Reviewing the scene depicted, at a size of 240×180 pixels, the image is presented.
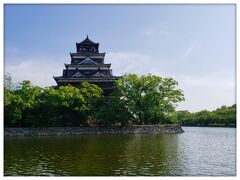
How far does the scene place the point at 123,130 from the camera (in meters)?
27.7

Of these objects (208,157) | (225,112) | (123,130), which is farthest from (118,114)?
(225,112)

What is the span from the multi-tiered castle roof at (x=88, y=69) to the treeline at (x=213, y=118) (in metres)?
27.2

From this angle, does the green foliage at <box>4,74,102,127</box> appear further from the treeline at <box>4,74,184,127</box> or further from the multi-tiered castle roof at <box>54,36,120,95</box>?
the multi-tiered castle roof at <box>54,36,120,95</box>

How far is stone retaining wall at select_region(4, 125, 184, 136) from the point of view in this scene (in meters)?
25.9

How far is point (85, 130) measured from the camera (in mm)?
27188

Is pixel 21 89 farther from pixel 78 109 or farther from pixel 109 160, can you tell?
pixel 109 160

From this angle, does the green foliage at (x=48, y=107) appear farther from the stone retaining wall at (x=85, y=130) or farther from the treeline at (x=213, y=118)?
the treeline at (x=213, y=118)

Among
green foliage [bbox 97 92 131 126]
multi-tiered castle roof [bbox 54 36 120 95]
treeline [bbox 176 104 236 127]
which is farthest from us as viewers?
treeline [bbox 176 104 236 127]

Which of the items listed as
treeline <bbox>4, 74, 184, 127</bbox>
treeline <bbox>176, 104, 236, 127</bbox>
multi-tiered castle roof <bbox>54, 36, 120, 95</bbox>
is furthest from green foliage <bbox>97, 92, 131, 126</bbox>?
treeline <bbox>176, 104, 236, 127</bbox>

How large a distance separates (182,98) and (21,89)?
50.4ft

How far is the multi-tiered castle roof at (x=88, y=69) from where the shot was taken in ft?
111

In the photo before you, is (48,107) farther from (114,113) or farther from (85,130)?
(114,113)

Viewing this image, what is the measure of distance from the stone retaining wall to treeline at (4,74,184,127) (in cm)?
68

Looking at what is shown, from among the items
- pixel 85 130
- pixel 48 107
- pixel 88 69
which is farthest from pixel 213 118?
pixel 48 107
